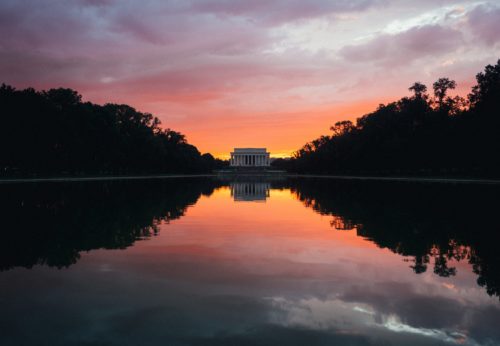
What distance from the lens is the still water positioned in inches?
280

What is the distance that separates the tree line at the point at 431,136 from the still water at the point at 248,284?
55.7 m

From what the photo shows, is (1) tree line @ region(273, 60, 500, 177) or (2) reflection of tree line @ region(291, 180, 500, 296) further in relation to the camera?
(1) tree line @ region(273, 60, 500, 177)

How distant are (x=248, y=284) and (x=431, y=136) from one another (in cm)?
8042

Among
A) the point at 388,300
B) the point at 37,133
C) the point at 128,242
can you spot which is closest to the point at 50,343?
the point at 388,300

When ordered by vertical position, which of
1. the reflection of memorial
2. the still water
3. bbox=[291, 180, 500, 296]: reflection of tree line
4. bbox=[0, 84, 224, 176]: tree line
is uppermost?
bbox=[0, 84, 224, 176]: tree line

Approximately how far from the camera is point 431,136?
83.1 meters

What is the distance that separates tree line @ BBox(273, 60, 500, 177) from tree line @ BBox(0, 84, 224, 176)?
4923 cm

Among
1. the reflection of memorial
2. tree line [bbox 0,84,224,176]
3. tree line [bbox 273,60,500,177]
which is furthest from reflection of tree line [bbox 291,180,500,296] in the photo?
tree line [bbox 0,84,224,176]

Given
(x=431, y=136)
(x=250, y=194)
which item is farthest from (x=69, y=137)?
(x=431, y=136)

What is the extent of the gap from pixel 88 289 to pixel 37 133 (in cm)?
6765

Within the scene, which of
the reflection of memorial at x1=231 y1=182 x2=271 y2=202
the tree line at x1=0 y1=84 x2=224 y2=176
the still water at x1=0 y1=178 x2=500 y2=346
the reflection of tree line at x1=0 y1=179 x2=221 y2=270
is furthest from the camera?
the tree line at x1=0 y1=84 x2=224 y2=176

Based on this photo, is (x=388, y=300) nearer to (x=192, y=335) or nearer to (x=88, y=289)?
(x=192, y=335)

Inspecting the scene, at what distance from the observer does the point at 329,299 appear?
29.0 feet

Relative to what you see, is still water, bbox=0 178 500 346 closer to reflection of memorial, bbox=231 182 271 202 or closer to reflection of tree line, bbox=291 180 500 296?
reflection of tree line, bbox=291 180 500 296
